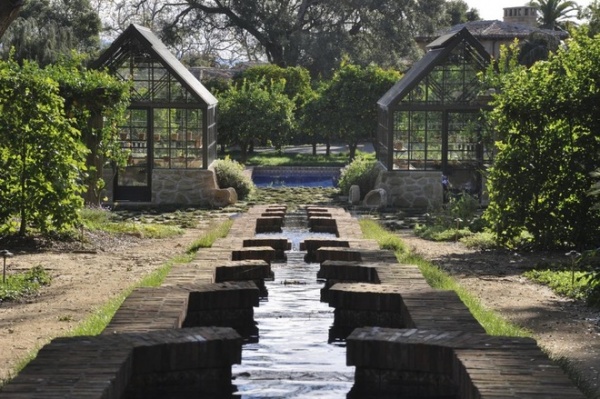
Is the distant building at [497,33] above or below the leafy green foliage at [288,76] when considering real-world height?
above

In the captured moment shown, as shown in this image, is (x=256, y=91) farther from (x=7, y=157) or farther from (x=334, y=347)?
(x=334, y=347)

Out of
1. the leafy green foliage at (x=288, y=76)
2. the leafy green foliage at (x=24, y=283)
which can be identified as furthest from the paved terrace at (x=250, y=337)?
the leafy green foliage at (x=288, y=76)

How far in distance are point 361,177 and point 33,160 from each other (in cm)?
1152

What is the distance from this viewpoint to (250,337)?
10922 mm

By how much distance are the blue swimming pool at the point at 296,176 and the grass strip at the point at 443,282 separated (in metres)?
13.9

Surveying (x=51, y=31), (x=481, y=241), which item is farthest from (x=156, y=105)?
(x=51, y=31)

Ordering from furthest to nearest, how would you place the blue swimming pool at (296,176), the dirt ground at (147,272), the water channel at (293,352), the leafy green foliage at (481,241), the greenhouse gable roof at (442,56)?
1. the blue swimming pool at (296,176)
2. the greenhouse gable roof at (442,56)
3. the leafy green foliage at (481,241)
4. the dirt ground at (147,272)
5. the water channel at (293,352)

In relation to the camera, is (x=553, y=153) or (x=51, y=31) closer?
(x=553, y=153)

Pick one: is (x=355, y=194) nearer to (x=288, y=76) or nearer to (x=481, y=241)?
(x=481, y=241)

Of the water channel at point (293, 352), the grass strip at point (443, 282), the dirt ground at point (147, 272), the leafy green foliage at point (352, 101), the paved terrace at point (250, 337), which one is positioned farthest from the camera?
the leafy green foliage at point (352, 101)

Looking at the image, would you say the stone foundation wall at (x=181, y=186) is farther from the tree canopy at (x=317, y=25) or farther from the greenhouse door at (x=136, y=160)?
the tree canopy at (x=317, y=25)

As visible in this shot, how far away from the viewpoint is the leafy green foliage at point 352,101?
117 ft

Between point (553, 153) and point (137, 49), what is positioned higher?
point (137, 49)

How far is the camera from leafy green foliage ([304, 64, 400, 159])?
35719 mm
